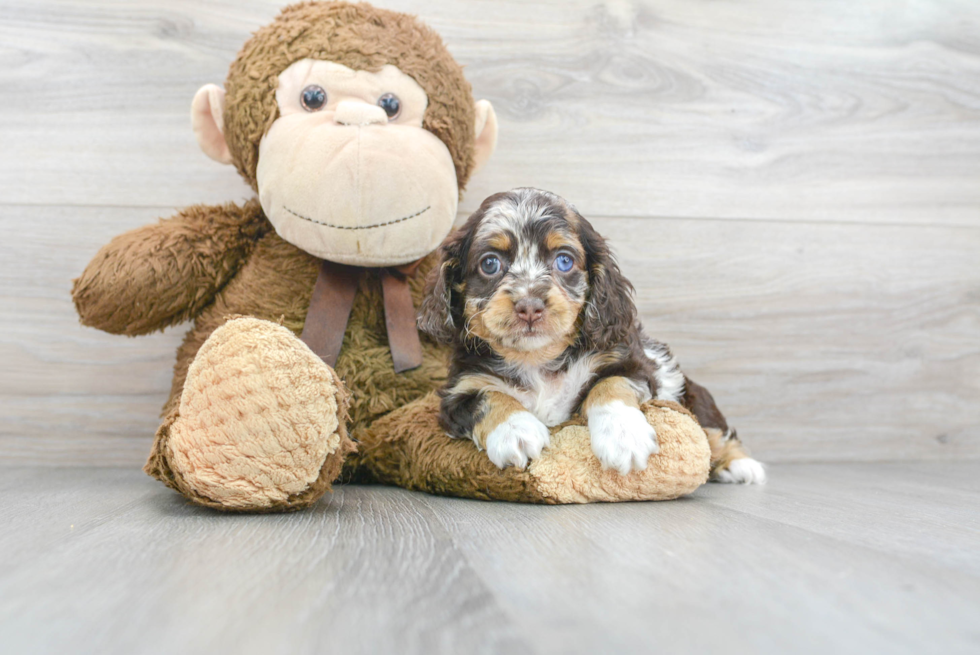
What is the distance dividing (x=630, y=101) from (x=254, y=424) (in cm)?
198

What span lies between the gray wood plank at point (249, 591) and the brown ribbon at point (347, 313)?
74 centimetres

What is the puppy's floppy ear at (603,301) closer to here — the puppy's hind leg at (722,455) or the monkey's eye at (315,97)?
the puppy's hind leg at (722,455)

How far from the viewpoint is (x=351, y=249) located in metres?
2.00

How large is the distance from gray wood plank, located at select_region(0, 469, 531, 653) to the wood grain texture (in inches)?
55.6

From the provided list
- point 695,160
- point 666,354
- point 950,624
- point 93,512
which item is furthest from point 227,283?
point 950,624

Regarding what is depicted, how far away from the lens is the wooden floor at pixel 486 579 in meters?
0.83

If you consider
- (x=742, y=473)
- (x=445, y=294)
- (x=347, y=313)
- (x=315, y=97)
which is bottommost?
(x=742, y=473)

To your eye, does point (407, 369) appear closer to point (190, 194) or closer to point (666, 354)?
point (666, 354)

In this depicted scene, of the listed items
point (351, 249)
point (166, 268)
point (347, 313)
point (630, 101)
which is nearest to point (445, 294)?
point (351, 249)

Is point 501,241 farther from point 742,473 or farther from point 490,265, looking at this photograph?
point 742,473

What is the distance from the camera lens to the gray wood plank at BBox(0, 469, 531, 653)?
0.83 metres

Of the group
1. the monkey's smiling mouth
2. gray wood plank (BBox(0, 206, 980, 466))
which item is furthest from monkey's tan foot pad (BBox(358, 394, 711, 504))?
gray wood plank (BBox(0, 206, 980, 466))

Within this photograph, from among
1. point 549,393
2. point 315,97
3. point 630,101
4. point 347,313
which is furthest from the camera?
point 630,101

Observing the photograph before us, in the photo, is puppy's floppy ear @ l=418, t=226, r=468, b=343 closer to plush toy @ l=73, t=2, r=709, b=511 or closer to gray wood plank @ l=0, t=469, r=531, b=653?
plush toy @ l=73, t=2, r=709, b=511
